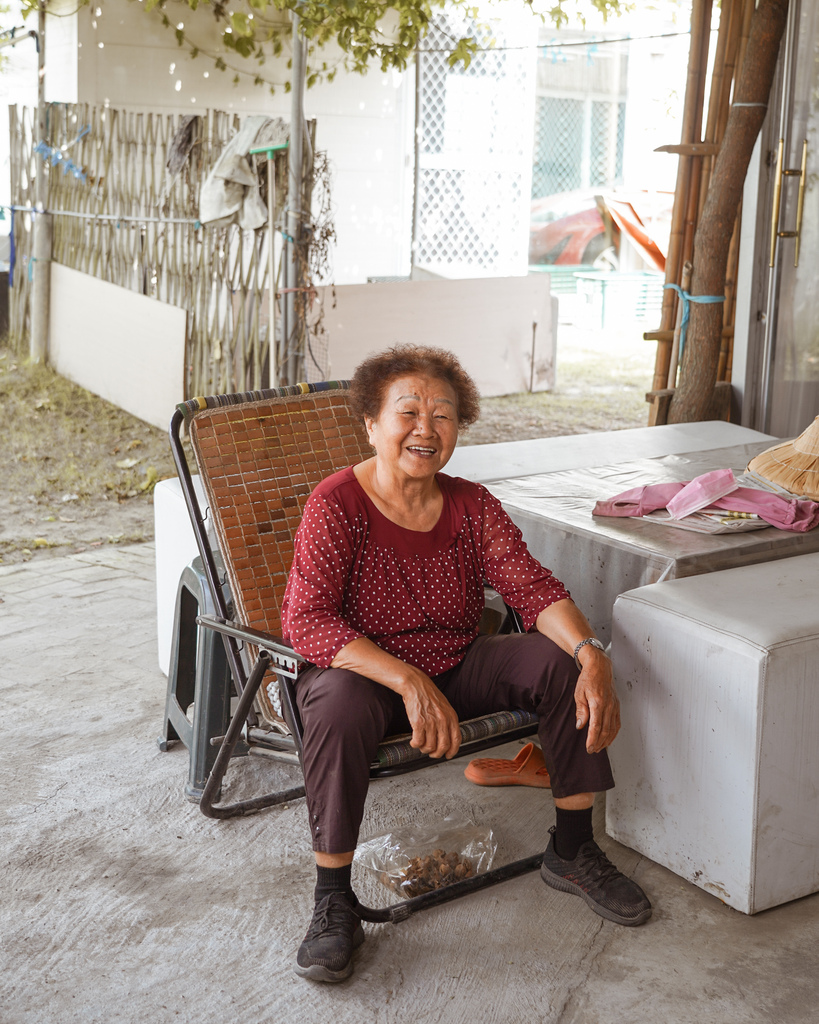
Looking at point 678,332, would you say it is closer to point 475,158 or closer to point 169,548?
point 169,548

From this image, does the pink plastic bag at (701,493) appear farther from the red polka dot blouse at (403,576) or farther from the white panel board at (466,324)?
the white panel board at (466,324)

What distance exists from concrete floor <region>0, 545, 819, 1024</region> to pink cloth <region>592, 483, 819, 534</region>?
81 centimetres

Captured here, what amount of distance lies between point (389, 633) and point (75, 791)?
104cm

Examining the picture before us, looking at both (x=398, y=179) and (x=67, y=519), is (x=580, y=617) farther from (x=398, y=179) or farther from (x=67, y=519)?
(x=398, y=179)

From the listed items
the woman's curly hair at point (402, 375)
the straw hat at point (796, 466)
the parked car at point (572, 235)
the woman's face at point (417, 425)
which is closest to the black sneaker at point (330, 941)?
the woman's face at point (417, 425)

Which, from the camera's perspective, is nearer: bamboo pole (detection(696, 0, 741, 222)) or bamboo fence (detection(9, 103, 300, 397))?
bamboo pole (detection(696, 0, 741, 222))

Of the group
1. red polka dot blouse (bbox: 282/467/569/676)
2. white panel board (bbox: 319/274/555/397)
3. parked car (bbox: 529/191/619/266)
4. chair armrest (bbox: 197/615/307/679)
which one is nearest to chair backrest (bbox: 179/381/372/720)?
chair armrest (bbox: 197/615/307/679)

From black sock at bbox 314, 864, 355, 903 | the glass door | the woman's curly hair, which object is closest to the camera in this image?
black sock at bbox 314, 864, 355, 903

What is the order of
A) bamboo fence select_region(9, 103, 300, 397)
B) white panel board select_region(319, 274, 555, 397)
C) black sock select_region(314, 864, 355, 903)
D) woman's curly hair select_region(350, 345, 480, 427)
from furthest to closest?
white panel board select_region(319, 274, 555, 397) → bamboo fence select_region(9, 103, 300, 397) → woman's curly hair select_region(350, 345, 480, 427) → black sock select_region(314, 864, 355, 903)

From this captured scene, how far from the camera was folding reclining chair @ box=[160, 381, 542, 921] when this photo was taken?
8.52ft

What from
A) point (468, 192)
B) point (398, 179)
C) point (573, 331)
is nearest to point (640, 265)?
point (573, 331)

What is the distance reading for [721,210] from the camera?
4844mm

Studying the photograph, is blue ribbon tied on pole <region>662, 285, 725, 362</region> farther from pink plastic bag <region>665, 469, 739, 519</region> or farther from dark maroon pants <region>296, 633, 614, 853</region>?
dark maroon pants <region>296, 633, 614, 853</region>

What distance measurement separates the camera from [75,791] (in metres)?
2.82
